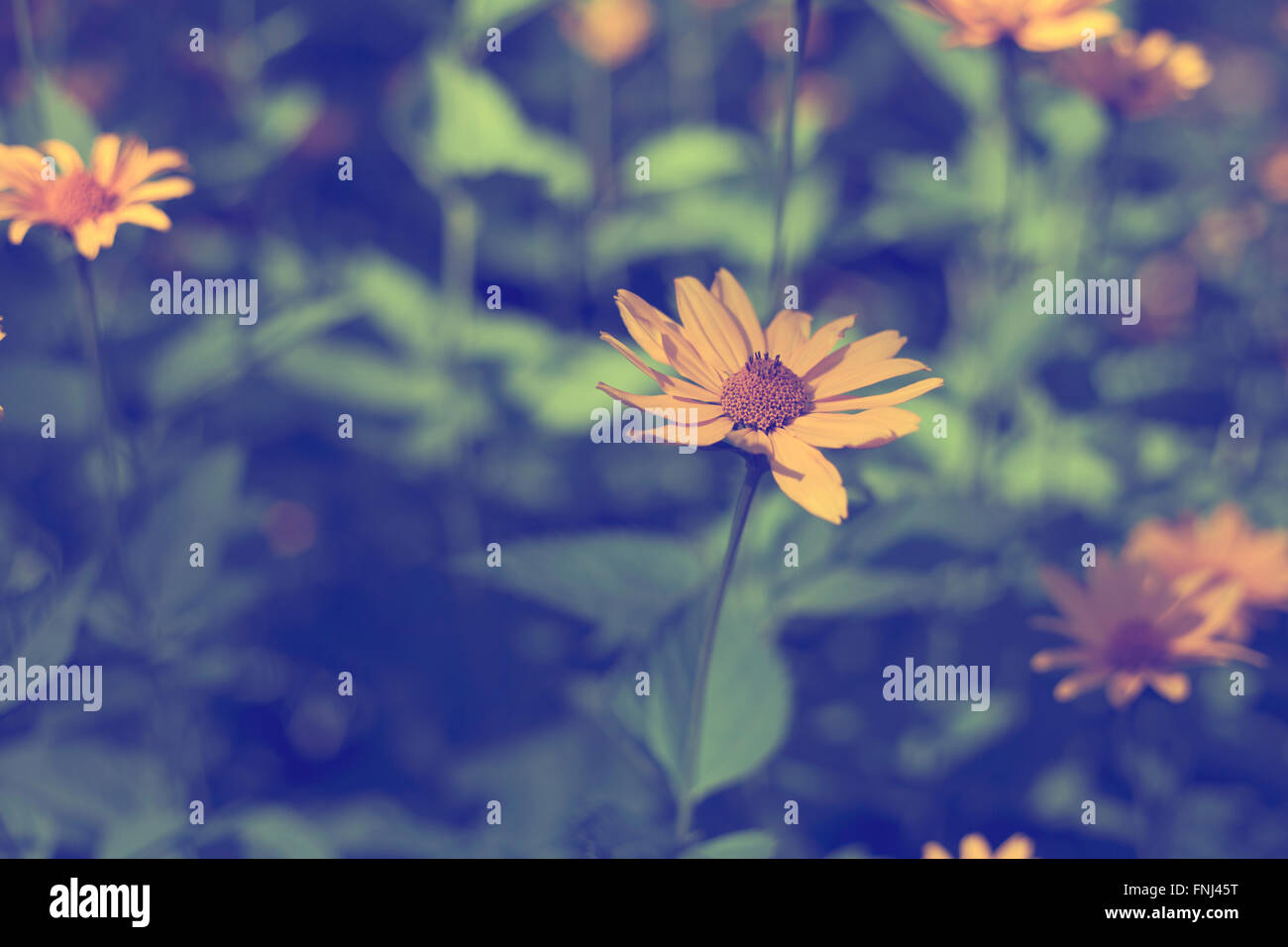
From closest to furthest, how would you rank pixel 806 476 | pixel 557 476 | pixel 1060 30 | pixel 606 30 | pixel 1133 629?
pixel 806 476
pixel 1060 30
pixel 1133 629
pixel 557 476
pixel 606 30

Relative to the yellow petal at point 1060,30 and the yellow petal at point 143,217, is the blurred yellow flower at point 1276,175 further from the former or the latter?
the yellow petal at point 143,217

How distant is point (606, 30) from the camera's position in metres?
2.01

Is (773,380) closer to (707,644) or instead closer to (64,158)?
(707,644)

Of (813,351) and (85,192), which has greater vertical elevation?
(85,192)

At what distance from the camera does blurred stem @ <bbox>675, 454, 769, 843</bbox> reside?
800 mm

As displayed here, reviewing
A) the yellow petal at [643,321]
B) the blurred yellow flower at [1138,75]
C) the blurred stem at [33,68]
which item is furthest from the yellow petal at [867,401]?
the blurred stem at [33,68]

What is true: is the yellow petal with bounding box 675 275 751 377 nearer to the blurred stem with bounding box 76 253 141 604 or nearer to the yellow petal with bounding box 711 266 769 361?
the yellow petal with bounding box 711 266 769 361

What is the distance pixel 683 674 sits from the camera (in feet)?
3.32

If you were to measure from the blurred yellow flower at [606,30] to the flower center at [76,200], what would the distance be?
127cm

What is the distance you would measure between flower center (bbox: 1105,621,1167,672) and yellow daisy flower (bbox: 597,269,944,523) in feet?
1.61

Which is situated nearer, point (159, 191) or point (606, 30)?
point (159, 191)

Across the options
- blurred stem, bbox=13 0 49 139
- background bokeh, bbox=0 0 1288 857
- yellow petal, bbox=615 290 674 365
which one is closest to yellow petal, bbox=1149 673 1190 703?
background bokeh, bbox=0 0 1288 857

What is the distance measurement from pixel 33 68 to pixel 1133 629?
4.62 feet

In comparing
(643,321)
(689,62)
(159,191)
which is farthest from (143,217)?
(689,62)
